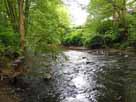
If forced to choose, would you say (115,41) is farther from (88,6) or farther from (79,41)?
(79,41)

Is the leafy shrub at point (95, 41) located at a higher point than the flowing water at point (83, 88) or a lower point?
higher

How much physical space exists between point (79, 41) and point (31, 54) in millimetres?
25128

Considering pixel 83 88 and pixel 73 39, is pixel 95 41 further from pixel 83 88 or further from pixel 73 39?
pixel 83 88

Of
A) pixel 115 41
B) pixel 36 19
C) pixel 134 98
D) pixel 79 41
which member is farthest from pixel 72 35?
pixel 134 98

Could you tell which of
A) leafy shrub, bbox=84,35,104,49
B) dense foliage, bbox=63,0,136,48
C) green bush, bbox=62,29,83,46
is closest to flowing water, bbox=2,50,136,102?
dense foliage, bbox=63,0,136,48

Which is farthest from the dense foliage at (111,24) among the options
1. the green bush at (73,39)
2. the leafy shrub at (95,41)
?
the green bush at (73,39)

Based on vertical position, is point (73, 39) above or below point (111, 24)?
below

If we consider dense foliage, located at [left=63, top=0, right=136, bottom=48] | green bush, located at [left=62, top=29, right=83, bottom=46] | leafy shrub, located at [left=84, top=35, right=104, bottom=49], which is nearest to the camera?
dense foliage, located at [left=63, top=0, right=136, bottom=48]

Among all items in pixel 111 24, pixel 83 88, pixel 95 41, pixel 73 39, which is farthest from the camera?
pixel 73 39

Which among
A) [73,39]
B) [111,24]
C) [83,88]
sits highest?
[111,24]

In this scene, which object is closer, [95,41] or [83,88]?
[83,88]

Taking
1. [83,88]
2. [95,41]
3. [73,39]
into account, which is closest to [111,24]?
[95,41]

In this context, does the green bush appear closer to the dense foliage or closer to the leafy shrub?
the dense foliage

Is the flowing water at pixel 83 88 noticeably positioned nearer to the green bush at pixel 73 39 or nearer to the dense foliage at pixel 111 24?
the dense foliage at pixel 111 24
